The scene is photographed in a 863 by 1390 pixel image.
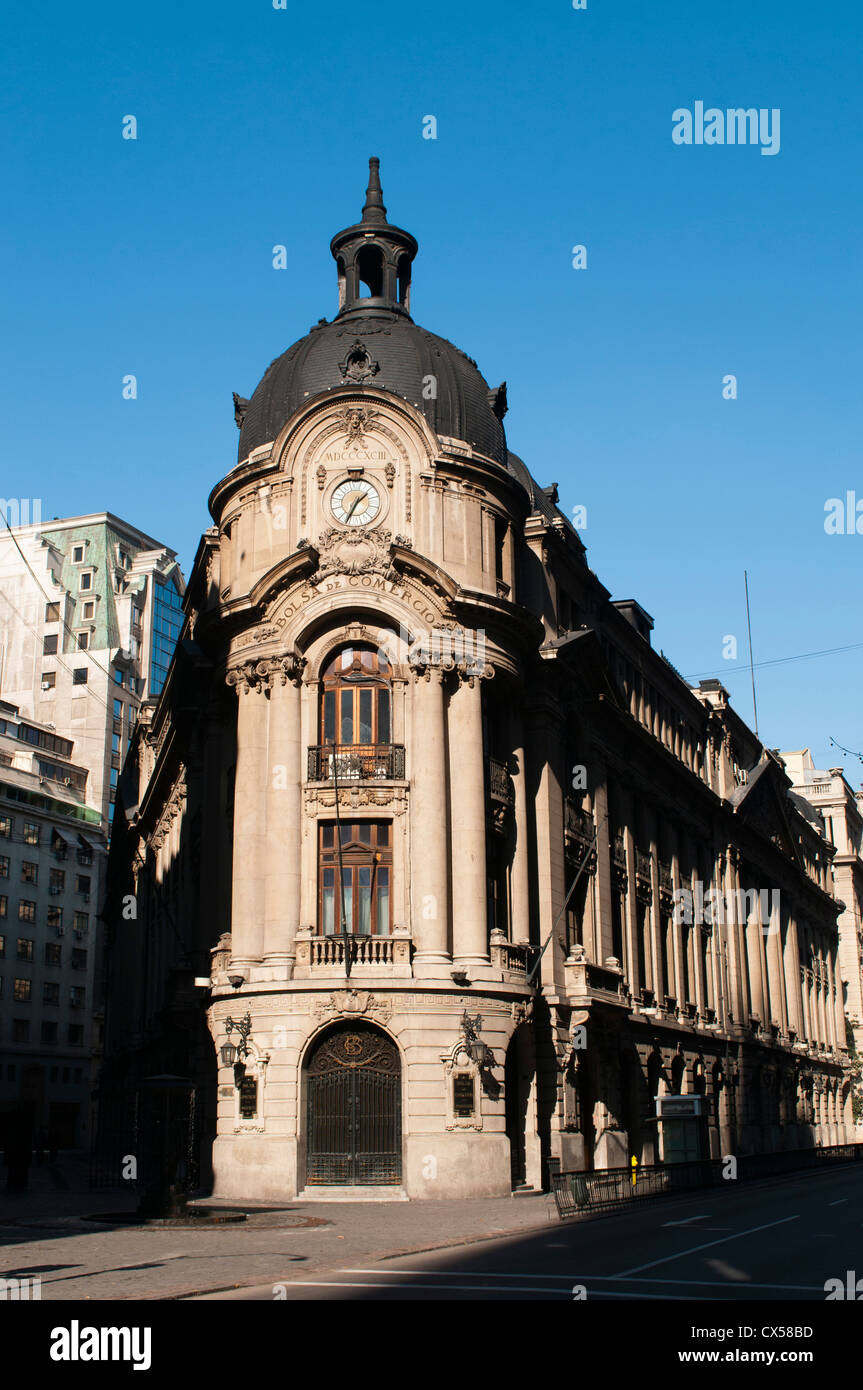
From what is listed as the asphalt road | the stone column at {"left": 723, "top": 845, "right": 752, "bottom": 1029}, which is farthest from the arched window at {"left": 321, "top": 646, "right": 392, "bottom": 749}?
the stone column at {"left": 723, "top": 845, "right": 752, "bottom": 1029}

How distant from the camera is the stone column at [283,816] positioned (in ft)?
132

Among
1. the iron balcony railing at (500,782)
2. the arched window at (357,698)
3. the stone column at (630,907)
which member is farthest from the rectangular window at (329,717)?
the stone column at (630,907)

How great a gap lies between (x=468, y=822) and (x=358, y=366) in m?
15.5

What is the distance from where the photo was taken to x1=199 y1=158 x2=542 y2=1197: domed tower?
3859 cm

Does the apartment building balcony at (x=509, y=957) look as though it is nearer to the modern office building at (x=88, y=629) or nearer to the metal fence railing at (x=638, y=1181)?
the metal fence railing at (x=638, y=1181)

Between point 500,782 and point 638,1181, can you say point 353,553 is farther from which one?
point 638,1181

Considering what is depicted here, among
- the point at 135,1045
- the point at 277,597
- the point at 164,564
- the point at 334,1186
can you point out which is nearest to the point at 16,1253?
the point at 334,1186

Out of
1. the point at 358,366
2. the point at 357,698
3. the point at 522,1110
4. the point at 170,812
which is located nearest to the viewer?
the point at 357,698

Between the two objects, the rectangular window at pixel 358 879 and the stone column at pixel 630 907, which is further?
the stone column at pixel 630 907

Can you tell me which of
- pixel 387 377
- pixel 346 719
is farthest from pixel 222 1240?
pixel 387 377

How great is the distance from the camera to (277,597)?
140 feet

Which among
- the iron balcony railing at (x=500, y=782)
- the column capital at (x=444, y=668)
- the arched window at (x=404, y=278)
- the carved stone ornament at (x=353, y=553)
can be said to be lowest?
the iron balcony railing at (x=500, y=782)

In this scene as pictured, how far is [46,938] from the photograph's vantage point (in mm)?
106875

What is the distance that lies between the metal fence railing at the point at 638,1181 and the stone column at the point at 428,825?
26.0 feet
